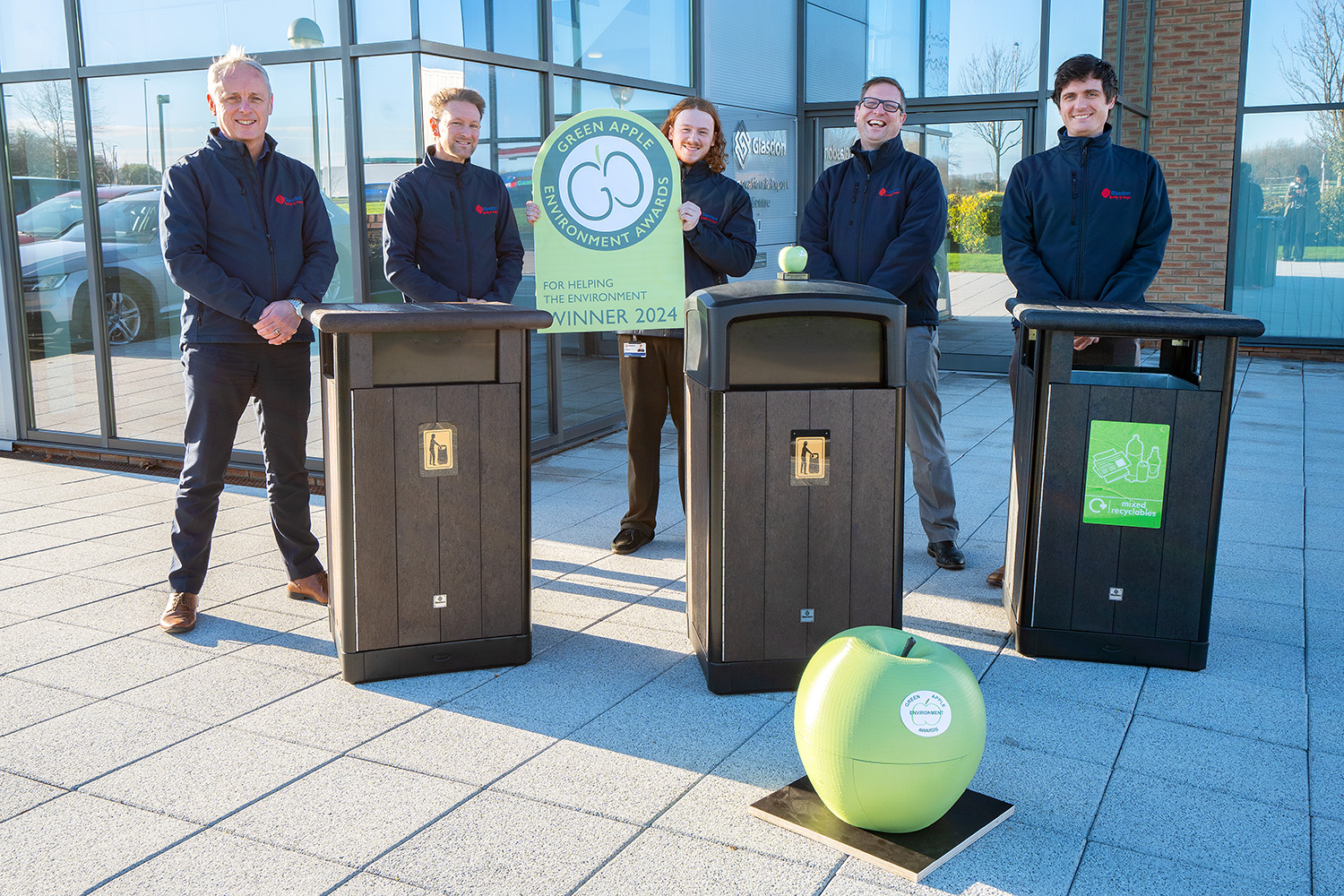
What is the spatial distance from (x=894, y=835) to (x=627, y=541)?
8.19ft

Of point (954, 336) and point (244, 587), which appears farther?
point (954, 336)

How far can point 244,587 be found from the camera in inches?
173

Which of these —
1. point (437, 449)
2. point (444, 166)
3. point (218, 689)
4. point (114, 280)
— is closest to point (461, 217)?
point (444, 166)

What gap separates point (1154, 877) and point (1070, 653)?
4.17ft

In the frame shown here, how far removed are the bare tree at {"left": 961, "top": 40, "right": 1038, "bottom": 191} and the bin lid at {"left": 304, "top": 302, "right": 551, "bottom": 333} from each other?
775 centimetres

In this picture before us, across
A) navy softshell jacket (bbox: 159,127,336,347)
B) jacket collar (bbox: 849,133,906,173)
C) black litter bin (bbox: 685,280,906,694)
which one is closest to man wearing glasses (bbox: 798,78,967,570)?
jacket collar (bbox: 849,133,906,173)

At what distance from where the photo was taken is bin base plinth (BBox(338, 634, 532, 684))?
3.47 meters

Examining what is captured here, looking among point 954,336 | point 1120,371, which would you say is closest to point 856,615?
point 1120,371

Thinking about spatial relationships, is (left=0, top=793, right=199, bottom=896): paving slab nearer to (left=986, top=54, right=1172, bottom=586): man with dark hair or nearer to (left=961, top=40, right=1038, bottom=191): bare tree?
(left=986, top=54, right=1172, bottom=586): man with dark hair

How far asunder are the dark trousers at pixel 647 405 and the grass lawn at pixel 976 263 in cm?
646

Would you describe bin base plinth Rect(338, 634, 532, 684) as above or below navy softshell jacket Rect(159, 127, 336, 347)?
below

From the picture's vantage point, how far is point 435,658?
354cm

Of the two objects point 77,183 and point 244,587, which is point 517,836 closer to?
point 244,587

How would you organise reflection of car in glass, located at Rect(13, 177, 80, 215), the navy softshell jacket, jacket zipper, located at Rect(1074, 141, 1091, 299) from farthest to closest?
1. reflection of car in glass, located at Rect(13, 177, 80, 215)
2. jacket zipper, located at Rect(1074, 141, 1091, 299)
3. the navy softshell jacket
